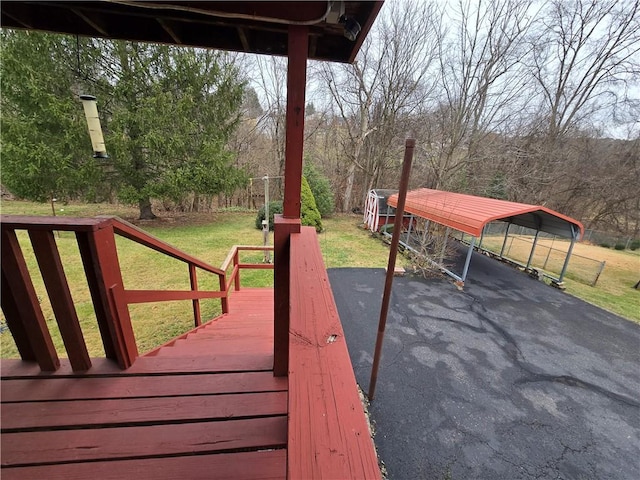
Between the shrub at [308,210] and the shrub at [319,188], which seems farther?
the shrub at [319,188]

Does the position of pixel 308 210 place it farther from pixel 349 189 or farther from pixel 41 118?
pixel 41 118

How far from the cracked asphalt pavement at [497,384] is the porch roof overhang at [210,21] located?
351 cm

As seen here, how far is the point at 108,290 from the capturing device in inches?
57.3

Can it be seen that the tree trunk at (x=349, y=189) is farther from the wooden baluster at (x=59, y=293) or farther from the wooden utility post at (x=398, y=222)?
the wooden baluster at (x=59, y=293)

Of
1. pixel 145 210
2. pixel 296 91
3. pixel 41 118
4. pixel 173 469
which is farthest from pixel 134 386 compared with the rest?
pixel 145 210

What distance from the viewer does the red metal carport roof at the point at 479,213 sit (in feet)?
20.8

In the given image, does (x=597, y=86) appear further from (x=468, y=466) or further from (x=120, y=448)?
(x=120, y=448)

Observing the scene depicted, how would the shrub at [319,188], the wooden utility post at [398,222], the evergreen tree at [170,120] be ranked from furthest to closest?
the shrub at [319,188], the evergreen tree at [170,120], the wooden utility post at [398,222]

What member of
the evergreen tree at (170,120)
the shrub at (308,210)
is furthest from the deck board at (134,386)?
the evergreen tree at (170,120)

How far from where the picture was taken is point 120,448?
123 centimetres

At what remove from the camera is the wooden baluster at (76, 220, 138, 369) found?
1363mm

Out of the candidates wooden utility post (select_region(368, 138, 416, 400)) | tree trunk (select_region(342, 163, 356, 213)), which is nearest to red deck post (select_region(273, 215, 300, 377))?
wooden utility post (select_region(368, 138, 416, 400))

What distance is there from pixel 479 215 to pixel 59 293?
7267 mm

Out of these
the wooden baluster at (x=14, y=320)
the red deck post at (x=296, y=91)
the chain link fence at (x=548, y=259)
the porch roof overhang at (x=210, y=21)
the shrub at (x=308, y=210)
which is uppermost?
the porch roof overhang at (x=210, y=21)
